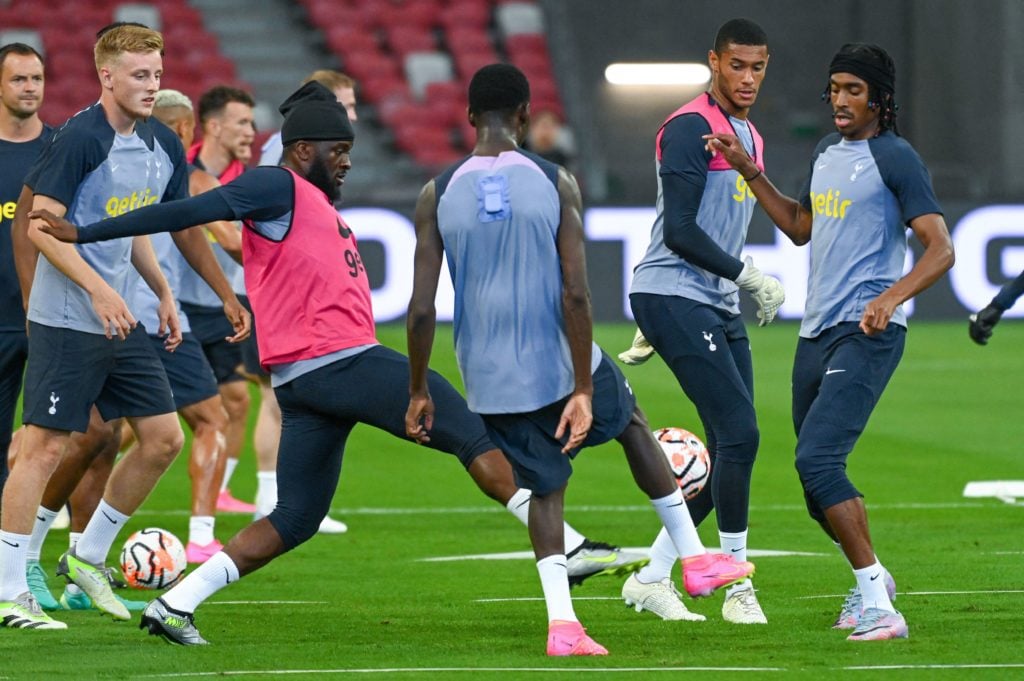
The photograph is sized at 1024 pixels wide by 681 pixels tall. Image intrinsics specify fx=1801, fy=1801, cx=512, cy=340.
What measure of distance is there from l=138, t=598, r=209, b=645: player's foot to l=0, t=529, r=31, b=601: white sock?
2.54 ft

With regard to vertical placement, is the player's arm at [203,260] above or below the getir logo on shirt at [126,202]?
below

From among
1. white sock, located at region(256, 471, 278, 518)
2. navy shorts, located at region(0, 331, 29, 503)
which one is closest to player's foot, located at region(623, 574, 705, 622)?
navy shorts, located at region(0, 331, 29, 503)

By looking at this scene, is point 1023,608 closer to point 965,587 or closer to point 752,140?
point 965,587

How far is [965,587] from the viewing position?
26.6ft

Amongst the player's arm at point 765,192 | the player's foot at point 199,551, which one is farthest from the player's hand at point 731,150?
the player's foot at point 199,551

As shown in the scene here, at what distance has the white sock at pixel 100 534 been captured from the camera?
7.86 metres

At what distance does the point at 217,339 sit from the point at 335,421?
428 centimetres

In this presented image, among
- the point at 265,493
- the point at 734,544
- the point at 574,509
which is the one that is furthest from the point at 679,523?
the point at 574,509

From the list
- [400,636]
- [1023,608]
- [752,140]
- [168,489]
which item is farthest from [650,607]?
[168,489]

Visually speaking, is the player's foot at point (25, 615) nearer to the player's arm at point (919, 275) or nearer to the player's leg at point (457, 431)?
the player's leg at point (457, 431)

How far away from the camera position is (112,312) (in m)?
7.00

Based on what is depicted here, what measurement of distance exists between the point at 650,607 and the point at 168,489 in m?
5.95

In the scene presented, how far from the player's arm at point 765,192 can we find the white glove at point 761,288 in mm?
232

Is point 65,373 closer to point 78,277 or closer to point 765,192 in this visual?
point 78,277
